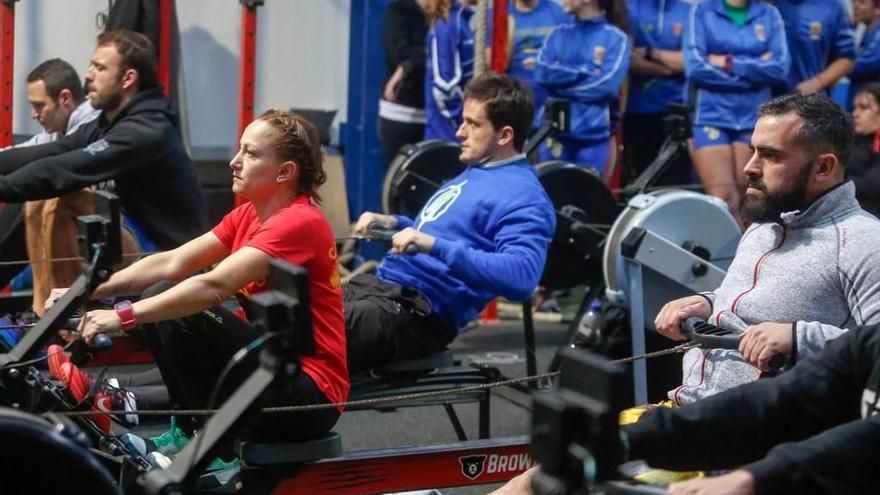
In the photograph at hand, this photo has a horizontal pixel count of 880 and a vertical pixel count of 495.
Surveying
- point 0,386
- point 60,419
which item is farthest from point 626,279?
point 60,419

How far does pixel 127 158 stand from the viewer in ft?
17.8

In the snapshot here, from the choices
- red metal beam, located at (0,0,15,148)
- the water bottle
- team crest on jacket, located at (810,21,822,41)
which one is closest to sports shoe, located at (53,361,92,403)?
the water bottle

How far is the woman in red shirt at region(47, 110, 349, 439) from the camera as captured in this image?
3.81m

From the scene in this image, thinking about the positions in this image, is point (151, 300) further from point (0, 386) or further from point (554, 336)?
point (554, 336)

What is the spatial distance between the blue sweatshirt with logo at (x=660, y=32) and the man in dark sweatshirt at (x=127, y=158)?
10.2 feet

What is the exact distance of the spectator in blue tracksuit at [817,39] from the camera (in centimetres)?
781

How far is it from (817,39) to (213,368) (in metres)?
4.75

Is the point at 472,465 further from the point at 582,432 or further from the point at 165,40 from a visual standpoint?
the point at 165,40

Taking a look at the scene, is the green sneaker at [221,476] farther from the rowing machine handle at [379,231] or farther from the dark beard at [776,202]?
the dark beard at [776,202]

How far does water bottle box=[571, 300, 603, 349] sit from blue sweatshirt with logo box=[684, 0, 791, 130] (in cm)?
210

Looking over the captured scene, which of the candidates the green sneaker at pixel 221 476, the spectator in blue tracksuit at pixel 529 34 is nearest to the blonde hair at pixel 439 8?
the spectator in blue tracksuit at pixel 529 34

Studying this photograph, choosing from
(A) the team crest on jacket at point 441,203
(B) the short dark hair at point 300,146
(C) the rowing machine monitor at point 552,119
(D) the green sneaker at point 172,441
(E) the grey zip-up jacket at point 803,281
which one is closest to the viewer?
(E) the grey zip-up jacket at point 803,281

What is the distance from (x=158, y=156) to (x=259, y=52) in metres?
2.38

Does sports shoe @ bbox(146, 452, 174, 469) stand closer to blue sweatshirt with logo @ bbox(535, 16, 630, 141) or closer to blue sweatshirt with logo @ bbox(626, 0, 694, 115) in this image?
blue sweatshirt with logo @ bbox(535, 16, 630, 141)
